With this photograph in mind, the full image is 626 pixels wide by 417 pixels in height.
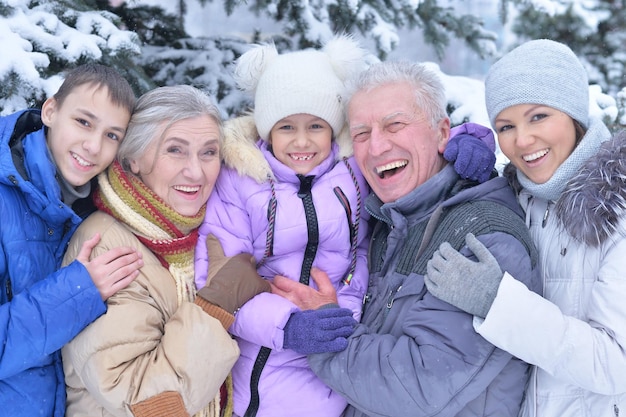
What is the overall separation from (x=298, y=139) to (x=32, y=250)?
1.35 metres

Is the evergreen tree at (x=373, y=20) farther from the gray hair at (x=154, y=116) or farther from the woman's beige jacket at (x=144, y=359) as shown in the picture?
the woman's beige jacket at (x=144, y=359)

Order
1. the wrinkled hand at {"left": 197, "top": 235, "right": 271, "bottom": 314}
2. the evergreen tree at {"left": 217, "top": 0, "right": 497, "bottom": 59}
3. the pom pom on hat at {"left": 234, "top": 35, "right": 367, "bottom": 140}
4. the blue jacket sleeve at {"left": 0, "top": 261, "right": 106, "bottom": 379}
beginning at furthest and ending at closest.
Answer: the evergreen tree at {"left": 217, "top": 0, "right": 497, "bottom": 59} → the pom pom on hat at {"left": 234, "top": 35, "right": 367, "bottom": 140} → the wrinkled hand at {"left": 197, "top": 235, "right": 271, "bottom": 314} → the blue jacket sleeve at {"left": 0, "top": 261, "right": 106, "bottom": 379}

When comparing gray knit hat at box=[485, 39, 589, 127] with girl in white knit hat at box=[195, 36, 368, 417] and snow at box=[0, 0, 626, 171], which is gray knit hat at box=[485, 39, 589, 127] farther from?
snow at box=[0, 0, 626, 171]

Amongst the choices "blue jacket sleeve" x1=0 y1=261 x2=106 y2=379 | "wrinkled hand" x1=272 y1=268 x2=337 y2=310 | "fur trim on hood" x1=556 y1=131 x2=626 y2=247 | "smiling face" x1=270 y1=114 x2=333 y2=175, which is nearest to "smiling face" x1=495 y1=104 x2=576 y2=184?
"fur trim on hood" x1=556 y1=131 x2=626 y2=247

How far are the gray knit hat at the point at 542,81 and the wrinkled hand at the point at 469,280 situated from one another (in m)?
0.68

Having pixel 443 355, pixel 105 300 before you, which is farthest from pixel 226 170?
pixel 443 355

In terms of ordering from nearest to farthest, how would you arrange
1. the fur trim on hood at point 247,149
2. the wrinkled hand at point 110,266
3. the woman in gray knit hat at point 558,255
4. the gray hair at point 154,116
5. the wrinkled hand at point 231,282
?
the woman in gray knit hat at point 558,255 → the wrinkled hand at point 110,266 → the wrinkled hand at point 231,282 → the gray hair at point 154,116 → the fur trim on hood at point 247,149

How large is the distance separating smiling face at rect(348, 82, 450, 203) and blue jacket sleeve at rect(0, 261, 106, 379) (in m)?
1.40

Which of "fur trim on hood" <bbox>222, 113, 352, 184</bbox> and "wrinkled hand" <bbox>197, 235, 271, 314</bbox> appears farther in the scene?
"fur trim on hood" <bbox>222, 113, 352, 184</bbox>

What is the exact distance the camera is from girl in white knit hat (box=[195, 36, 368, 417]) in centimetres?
258

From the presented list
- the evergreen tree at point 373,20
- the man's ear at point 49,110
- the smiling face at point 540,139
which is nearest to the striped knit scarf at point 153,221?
the man's ear at point 49,110

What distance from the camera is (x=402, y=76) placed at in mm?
2852

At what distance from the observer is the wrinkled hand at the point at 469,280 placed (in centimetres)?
223

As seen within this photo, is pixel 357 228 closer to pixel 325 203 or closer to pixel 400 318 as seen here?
pixel 325 203
